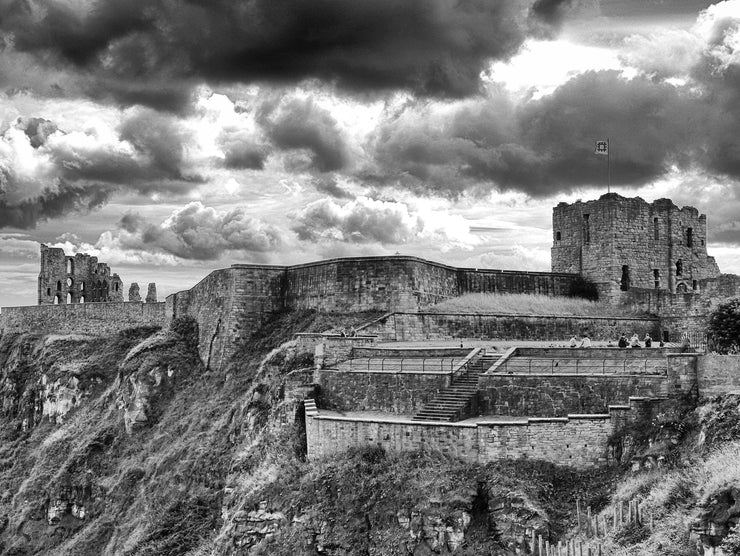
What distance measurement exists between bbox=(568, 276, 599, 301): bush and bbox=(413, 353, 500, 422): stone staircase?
1804 centimetres

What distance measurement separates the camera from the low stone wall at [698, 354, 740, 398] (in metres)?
23.1

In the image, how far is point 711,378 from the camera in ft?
77.1

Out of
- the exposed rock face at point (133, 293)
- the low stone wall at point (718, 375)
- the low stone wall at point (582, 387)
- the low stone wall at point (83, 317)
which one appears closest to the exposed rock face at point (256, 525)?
the low stone wall at point (582, 387)

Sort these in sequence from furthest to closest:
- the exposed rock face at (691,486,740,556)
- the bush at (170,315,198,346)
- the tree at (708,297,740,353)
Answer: the bush at (170,315,198,346) → the tree at (708,297,740,353) → the exposed rock face at (691,486,740,556)

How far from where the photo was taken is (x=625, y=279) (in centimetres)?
4553

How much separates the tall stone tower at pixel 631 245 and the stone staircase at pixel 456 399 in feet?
61.9

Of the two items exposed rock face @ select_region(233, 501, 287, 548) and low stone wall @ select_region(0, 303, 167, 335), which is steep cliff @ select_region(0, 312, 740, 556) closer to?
exposed rock face @ select_region(233, 501, 287, 548)

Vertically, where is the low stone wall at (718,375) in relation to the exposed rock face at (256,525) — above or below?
above

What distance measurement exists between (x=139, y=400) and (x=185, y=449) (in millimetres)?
7892

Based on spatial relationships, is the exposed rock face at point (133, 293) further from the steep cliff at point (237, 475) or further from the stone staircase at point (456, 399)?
the stone staircase at point (456, 399)

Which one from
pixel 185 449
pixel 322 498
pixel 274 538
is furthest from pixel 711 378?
pixel 185 449

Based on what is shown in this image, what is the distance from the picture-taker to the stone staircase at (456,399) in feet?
84.1

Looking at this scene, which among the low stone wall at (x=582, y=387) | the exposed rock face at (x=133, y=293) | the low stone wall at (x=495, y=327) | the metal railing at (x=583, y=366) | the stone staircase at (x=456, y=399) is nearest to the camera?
the low stone wall at (x=582, y=387)

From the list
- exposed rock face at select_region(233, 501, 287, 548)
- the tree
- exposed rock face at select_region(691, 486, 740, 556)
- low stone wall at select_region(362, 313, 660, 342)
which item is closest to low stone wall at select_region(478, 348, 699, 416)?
the tree
